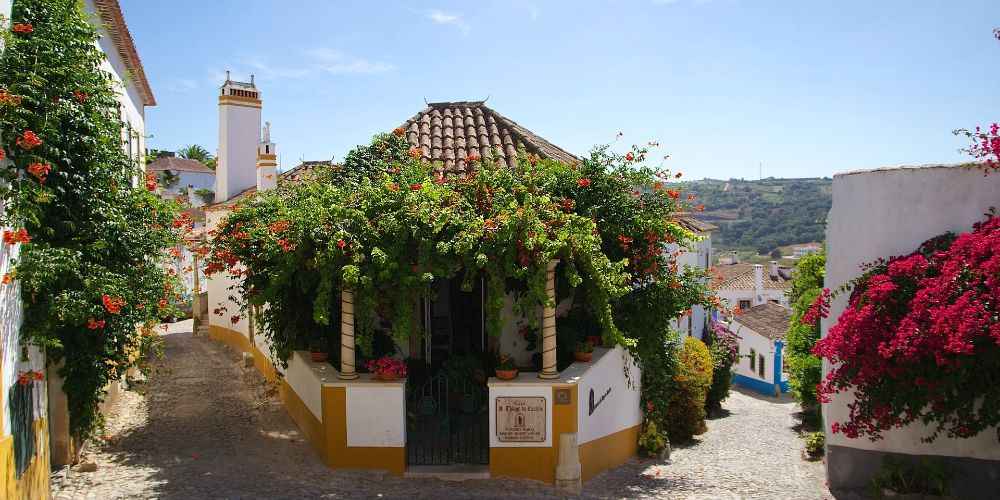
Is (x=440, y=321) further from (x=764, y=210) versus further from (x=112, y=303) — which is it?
(x=764, y=210)

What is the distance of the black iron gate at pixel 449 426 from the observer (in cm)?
965

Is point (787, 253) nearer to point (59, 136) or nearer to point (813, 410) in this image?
point (813, 410)

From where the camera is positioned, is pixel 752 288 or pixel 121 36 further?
pixel 752 288

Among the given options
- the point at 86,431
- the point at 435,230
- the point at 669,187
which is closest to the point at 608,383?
the point at 669,187

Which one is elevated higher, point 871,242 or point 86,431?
point 871,242

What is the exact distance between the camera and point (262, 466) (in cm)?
939

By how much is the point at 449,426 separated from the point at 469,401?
0.87 metres

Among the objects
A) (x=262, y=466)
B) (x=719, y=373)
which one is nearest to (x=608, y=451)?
(x=262, y=466)

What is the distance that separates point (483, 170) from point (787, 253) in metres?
84.0

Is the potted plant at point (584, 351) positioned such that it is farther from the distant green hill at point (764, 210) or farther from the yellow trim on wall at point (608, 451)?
the distant green hill at point (764, 210)

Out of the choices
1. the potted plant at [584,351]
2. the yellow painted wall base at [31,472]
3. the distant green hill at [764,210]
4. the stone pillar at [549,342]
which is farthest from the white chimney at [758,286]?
the yellow painted wall base at [31,472]

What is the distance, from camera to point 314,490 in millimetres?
8547

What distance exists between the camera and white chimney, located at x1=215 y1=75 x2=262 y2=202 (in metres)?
22.1

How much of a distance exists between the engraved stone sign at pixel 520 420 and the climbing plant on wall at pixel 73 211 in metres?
4.50
